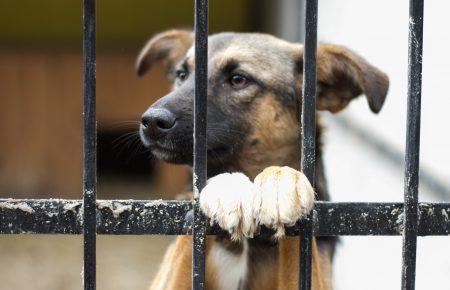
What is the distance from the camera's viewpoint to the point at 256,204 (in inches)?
68.6

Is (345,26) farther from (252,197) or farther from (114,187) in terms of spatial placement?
(114,187)

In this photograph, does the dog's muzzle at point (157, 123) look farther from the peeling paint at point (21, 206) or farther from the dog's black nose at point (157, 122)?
the peeling paint at point (21, 206)

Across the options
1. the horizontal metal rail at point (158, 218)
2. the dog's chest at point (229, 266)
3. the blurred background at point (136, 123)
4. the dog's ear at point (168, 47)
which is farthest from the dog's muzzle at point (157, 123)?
the dog's ear at point (168, 47)

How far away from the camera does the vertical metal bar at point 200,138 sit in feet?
5.28

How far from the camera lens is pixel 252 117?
3.01 metres

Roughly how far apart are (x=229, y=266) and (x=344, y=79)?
101 cm

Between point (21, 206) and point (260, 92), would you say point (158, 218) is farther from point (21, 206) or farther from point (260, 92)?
point (260, 92)

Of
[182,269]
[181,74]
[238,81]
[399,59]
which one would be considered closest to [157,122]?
[182,269]

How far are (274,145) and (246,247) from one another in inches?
21.6

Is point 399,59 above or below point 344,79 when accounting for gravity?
above

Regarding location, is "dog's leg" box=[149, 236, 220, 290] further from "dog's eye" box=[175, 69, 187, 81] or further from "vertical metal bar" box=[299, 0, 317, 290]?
"dog's eye" box=[175, 69, 187, 81]

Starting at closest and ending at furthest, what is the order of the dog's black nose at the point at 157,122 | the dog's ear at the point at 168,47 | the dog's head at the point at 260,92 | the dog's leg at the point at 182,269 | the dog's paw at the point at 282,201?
1. the dog's paw at the point at 282,201
2. the dog's leg at the point at 182,269
3. the dog's black nose at the point at 157,122
4. the dog's head at the point at 260,92
5. the dog's ear at the point at 168,47

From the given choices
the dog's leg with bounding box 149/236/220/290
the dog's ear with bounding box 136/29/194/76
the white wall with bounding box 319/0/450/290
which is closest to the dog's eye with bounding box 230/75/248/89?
the white wall with bounding box 319/0/450/290

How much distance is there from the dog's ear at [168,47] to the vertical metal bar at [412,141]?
6.93 ft
